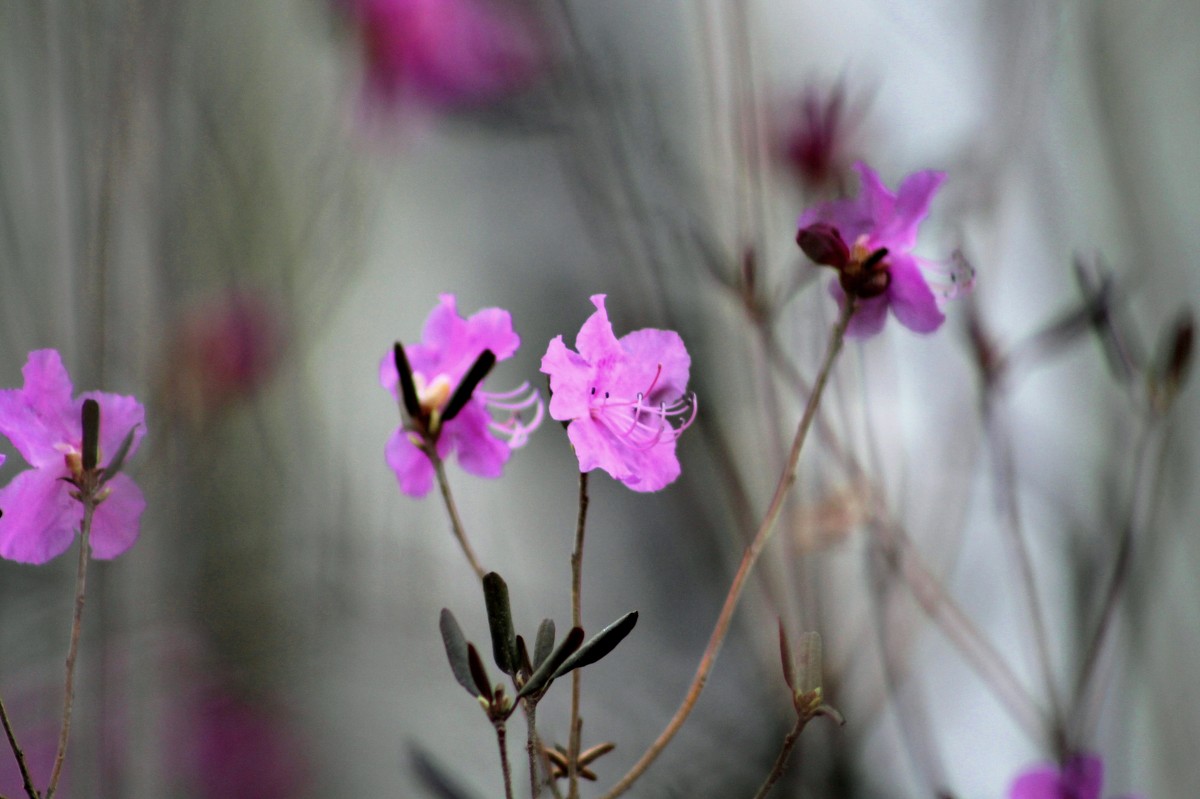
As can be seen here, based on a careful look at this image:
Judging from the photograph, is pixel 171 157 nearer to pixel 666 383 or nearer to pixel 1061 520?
pixel 666 383

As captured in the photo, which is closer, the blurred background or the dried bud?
the dried bud

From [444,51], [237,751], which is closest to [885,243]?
[444,51]

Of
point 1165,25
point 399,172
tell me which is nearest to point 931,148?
point 1165,25

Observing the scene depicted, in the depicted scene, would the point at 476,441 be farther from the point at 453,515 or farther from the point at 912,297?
the point at 912,297

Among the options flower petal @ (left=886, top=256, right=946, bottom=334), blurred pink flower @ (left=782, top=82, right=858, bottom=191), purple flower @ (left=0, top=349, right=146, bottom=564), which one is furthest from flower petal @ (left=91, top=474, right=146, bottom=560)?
blurred pink flower @ (left=782, top=82, right=858, bottom=191)

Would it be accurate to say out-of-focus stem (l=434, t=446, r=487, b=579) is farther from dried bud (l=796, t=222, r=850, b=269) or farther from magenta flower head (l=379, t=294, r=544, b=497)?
dried bud (l=796, t=222, r=850, b=269)

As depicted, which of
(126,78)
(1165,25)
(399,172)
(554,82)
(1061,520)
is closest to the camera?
(126,78)
